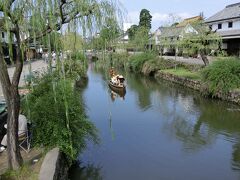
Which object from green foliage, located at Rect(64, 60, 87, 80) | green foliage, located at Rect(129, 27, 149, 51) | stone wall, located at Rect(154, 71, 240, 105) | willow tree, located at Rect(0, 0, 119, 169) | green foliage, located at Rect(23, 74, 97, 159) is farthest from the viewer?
green foliage, located at Rect(129, 27, 149, 51)

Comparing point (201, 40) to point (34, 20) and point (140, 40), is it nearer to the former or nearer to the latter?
point (140, 40)

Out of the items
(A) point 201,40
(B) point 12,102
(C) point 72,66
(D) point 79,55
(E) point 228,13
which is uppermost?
(E) point 228,13

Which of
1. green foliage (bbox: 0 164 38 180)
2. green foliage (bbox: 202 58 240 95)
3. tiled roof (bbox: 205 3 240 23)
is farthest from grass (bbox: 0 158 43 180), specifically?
tiled roof (bbox: 205 3 240 23)

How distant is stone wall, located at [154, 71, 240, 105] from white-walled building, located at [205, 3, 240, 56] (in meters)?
7.02

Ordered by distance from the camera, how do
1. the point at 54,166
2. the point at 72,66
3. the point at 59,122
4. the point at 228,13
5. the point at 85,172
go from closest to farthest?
the point at 54,166 → the point at 59,122 → the point at 85,172 → the point at 72,66 → the point at 228,13

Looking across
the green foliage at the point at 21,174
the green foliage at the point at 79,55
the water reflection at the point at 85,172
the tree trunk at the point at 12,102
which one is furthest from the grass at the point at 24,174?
the green foliage at the point at 79,55

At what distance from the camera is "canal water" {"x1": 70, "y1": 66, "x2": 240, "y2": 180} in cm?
899

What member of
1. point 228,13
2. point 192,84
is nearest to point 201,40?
point 192,84

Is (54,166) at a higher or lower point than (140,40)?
lower

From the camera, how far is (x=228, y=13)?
38.0 metres

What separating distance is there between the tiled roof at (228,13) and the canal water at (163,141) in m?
19.9

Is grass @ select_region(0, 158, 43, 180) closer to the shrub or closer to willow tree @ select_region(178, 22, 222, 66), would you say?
the shrub

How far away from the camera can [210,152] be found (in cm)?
1062

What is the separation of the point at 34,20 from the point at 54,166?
2.89 m
